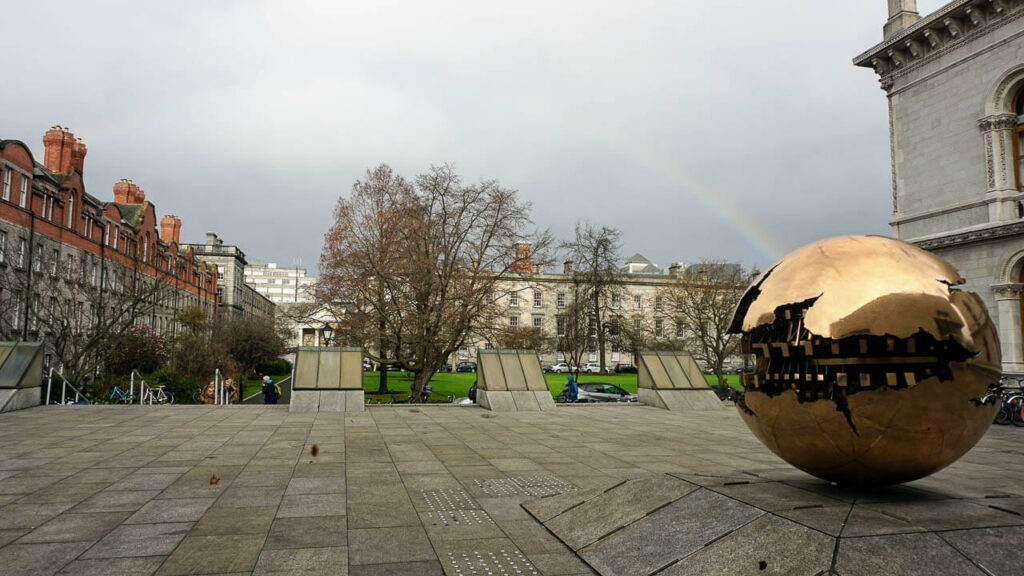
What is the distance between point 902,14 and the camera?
2291 centimetres

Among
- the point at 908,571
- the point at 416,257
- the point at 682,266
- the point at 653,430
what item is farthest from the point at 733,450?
the point at 682,266

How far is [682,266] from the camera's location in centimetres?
8669

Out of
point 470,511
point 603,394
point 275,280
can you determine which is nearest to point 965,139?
point 603,394

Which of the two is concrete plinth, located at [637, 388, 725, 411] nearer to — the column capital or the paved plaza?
the paved plaza

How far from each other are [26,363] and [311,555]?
1673cm

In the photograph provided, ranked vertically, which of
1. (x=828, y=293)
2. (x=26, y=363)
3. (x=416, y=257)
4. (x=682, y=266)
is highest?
(x=682, y=266)

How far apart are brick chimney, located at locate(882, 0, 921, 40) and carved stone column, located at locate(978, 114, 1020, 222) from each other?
5.49 meters

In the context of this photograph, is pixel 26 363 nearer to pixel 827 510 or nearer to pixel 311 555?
pixel 311 555

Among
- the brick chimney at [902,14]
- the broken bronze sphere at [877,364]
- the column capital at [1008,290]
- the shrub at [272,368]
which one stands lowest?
the shrub at [272,368]

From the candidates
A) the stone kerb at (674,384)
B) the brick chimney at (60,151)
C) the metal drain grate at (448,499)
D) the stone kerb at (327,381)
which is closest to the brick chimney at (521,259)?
the stone kerb at (674,384)

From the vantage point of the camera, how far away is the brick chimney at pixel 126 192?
57.6 meters

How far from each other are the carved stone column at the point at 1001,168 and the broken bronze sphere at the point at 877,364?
18.7m

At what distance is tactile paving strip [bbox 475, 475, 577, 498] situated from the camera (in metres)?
7.67

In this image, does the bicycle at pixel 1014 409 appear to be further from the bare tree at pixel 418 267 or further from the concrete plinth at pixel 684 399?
the bare tree at pixel 418 267
